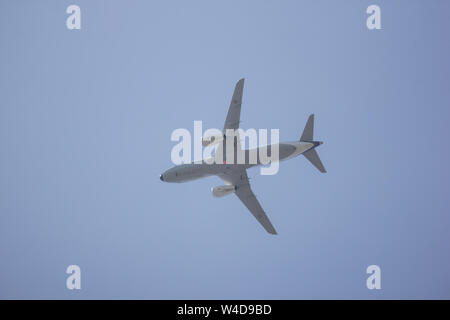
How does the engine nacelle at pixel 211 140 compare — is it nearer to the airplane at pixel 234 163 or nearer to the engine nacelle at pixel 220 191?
the airplane at pixel 234 163

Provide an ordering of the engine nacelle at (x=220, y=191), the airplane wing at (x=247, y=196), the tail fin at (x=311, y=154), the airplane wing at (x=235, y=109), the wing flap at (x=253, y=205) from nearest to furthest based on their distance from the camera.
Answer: the airplane wing at (x=235, y=109)
the tail fin at (x=311, y=154)
the engine nacelle at (x=220, y=191)
the airplane wing at (x=247, y=196)
the wing flap at (x=253, y=205)

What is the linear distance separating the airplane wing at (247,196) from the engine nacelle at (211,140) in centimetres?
370

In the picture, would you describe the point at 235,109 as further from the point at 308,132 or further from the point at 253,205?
the point at 253,205

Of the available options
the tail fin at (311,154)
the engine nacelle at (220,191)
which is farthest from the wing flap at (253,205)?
the tail fin at (311,154)

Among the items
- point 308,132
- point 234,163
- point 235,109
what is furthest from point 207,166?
point 308,132

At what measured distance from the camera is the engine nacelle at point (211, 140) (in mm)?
38656

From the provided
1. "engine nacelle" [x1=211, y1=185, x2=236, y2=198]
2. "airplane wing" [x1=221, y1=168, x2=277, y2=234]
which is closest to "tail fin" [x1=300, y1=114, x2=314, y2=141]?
"airplane wing" [x1=221, y1=168, x2=277, y2=234]

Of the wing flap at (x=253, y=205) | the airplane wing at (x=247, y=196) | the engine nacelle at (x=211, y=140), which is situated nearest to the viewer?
the engine nacelle at (x=211, y=140)

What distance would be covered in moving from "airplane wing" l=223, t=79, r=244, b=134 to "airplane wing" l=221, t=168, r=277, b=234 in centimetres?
461

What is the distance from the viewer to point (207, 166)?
127 ft

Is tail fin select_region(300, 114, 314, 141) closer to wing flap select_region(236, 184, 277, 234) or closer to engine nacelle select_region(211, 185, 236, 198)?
wing flap select_region(236, 184, 277, 234)

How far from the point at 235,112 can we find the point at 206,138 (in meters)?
3.30

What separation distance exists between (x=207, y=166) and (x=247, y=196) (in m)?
5.40

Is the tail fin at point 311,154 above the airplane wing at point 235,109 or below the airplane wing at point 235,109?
below
